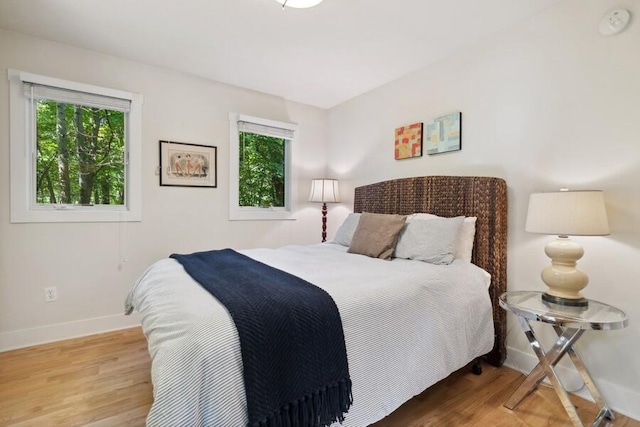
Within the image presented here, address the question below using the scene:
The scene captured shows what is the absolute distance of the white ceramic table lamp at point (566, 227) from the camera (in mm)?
1556

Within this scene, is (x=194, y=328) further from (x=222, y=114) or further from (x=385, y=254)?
(x=222, y=114)

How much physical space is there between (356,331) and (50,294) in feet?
8.72

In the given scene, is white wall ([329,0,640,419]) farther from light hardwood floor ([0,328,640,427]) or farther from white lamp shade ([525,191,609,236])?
light hardwood floor ([0,328,640,427])

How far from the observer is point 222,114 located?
3268mm

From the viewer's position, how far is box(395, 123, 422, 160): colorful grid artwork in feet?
9.36

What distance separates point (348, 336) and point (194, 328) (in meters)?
0.62

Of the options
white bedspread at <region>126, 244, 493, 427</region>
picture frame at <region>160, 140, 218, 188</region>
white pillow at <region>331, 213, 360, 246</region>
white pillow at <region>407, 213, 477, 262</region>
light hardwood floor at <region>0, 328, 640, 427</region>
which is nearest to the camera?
white bedspread at <region>126, 244, 493, 427</region>

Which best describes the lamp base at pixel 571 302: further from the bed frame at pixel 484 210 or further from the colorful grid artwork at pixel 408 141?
the colorful grid artwork at pixel 408 141

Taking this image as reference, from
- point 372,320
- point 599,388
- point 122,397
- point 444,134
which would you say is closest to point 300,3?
point 444,134

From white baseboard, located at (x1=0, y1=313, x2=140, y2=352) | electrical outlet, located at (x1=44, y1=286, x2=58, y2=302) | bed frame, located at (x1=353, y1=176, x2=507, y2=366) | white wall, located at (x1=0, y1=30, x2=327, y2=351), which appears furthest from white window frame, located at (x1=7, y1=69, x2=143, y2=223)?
bed frame, located at (x1=353, y1=176, x2=507, y2=366)

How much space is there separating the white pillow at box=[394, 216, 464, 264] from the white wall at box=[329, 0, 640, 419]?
18.0 inches

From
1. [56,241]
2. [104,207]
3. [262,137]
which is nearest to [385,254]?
[262,137]

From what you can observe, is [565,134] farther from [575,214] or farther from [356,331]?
[356,331]

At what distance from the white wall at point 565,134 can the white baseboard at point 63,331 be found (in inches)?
124
